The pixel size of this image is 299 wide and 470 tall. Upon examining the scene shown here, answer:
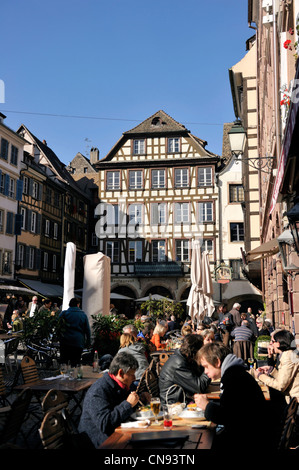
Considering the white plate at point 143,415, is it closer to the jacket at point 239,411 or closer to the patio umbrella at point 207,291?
the jacket at point 239,411

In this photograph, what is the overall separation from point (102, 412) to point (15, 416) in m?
0.93

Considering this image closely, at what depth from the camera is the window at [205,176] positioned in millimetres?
36875

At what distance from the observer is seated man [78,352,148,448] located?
13.5 ft

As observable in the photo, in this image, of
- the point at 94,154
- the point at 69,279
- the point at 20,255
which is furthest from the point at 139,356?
the point at 94,154

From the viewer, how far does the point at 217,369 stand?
495 centimetres

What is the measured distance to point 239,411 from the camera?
396 cm

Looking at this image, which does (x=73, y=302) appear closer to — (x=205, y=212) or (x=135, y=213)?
(x=205, y=212)

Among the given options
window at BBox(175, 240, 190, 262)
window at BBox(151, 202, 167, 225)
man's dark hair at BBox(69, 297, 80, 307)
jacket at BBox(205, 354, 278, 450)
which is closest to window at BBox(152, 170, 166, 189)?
window at BBox(151, 202, 167, 225)

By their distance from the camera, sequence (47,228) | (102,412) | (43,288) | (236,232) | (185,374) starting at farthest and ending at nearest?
(236,232), (47,228), (43,288), (185,374), (102,412)

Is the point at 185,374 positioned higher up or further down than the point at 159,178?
further down

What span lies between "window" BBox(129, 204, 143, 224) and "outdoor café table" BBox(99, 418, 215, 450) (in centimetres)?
3295

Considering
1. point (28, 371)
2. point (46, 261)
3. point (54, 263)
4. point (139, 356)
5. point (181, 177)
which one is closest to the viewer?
point (28, 371)

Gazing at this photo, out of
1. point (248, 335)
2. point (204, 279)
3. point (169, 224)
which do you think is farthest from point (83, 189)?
point (248, 335)
